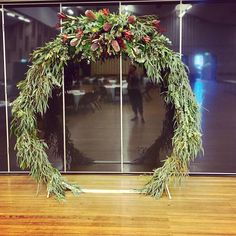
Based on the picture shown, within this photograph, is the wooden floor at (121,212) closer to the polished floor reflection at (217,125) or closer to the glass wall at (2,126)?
the polished floor reflection at (217,125)

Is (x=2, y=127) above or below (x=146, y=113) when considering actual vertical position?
below

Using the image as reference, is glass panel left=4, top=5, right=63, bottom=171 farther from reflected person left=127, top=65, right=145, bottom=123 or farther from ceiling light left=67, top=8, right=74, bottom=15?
reflected person left=127, top=65, right=145, bottom=123

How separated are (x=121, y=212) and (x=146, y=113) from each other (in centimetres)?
182

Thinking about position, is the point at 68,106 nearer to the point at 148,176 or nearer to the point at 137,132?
the point at 137,132

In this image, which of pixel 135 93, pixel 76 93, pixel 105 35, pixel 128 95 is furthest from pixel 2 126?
pixel 105 35

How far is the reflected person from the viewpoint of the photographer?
17.5ft

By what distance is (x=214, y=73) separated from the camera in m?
5.29

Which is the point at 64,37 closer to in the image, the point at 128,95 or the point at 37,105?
the point at 37,105

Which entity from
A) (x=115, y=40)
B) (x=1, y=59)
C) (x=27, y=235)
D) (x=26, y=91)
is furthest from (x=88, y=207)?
(x=1, y=59)

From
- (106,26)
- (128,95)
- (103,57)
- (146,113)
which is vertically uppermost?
(106,26)

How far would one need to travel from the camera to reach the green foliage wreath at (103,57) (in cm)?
413

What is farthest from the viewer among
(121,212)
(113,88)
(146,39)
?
(113,88)

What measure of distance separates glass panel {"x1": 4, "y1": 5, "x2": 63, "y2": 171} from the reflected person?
1096mm

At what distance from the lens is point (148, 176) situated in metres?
5.45
